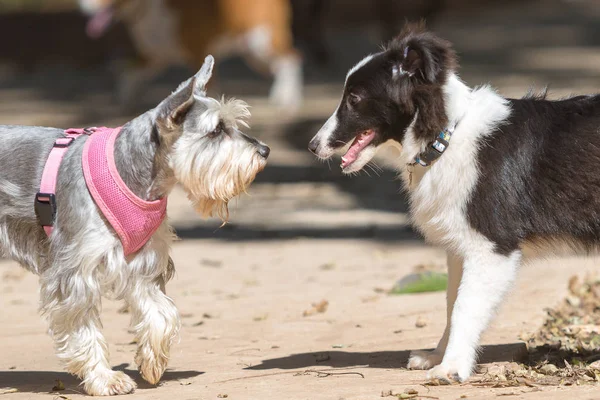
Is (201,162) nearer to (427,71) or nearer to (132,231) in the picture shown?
(132,231)

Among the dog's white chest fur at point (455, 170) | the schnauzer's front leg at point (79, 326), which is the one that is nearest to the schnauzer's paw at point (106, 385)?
the schnauzer's front leg at point (79, 326)

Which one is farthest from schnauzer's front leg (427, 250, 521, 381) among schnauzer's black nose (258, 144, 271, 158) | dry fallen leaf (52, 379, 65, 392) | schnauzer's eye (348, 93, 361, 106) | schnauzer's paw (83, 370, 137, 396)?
dry fallen leaf (52, 379, 65, 392)

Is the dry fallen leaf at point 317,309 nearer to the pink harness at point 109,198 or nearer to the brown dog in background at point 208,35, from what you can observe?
the pink harness at point 109,198

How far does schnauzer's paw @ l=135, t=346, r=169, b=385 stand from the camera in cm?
535

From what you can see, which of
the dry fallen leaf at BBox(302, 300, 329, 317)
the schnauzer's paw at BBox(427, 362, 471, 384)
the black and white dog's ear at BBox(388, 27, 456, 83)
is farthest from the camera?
the dry fallen leaf at BBox(302, 300, 329, 317)

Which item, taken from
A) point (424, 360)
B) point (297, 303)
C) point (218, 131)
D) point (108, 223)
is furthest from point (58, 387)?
point (297, 303)

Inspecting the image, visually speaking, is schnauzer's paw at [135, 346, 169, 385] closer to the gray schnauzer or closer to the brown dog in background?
the gray schnauzer

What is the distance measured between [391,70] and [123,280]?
175 cm

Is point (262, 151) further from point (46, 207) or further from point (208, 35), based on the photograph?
point (208, 35)

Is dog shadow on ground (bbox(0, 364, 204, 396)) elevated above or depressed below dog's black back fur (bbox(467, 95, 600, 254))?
below

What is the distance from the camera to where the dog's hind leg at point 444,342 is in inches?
217

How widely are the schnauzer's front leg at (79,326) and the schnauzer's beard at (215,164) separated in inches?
28.1

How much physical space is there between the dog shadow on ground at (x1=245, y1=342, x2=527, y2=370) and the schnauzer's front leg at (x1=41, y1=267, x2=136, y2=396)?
861 millimetres

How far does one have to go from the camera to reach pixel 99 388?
5.20m
